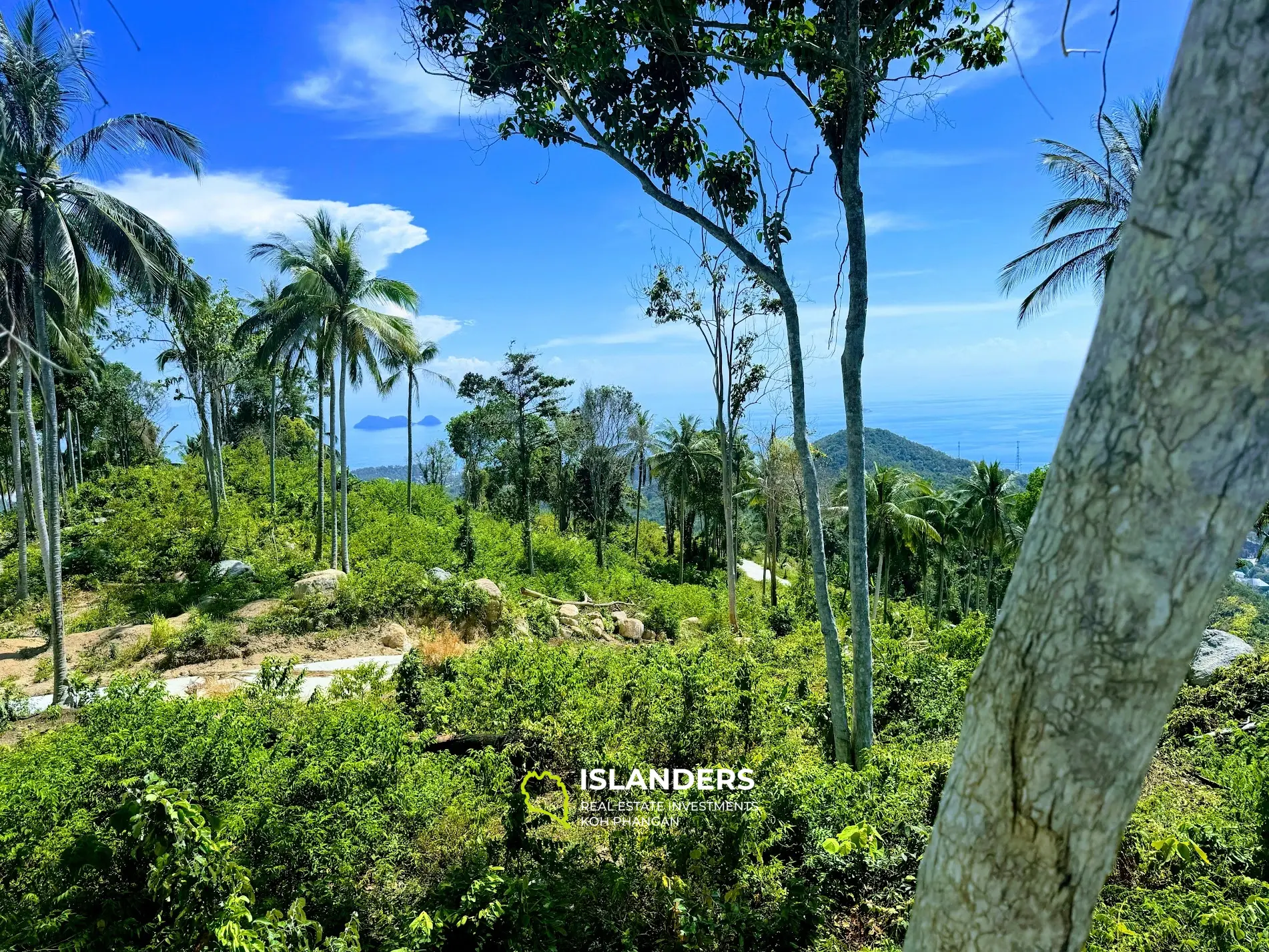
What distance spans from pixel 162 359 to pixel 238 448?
879 centimetres

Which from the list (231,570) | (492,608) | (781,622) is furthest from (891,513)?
(231,570)

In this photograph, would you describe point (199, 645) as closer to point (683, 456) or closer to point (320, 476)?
point (320, 476)

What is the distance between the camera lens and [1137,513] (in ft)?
3.49

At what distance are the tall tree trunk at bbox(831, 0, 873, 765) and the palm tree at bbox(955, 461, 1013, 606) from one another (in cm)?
2242

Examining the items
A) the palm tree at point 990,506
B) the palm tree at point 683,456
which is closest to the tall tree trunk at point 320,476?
the palm tree at point 683,456

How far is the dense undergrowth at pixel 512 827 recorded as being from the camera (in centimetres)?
321

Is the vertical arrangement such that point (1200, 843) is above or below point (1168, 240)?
below

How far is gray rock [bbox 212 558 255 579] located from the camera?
1382cm

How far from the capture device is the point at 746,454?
29547mm

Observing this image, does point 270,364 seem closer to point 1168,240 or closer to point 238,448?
point 238,448

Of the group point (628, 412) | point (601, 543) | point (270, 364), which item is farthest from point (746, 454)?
point (270, 364)

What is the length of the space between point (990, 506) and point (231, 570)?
24.7 meters

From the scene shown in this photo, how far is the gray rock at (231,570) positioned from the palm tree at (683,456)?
16.7 m

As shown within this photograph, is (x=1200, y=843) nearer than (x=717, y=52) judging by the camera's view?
Yes
